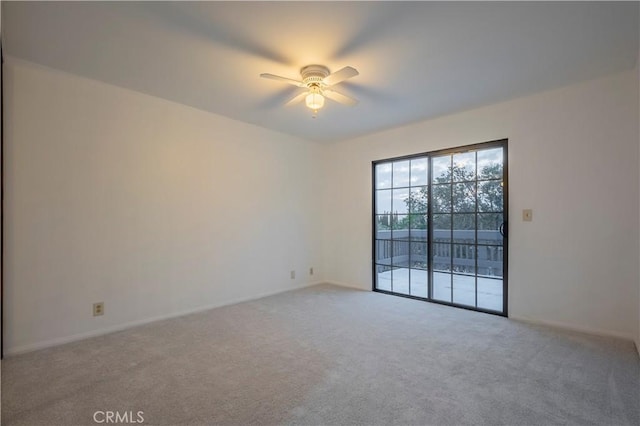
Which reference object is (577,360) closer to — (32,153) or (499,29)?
(499,29)

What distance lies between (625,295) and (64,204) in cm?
521

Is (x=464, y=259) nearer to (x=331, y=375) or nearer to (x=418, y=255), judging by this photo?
(x=418, y=255)

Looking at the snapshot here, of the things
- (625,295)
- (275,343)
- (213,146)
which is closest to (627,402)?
(625,295)

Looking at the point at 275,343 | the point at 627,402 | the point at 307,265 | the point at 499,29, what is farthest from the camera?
the point at 307,265

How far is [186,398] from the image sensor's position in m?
1.92

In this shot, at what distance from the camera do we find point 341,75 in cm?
246

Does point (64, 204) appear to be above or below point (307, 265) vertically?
above

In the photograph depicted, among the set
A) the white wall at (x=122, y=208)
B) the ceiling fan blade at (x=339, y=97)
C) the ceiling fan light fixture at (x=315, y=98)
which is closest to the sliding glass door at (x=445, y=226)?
the white wall at (x=122, y=208)

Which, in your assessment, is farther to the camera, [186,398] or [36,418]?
[186,398]

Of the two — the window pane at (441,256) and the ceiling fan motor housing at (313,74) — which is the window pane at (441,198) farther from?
the ceiling fan motor housing at (313,74)

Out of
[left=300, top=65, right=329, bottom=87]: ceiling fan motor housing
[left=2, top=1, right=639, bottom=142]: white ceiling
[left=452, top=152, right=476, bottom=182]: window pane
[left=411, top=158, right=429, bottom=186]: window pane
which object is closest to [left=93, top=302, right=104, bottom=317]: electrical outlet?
[left=2, top=1, right=639, bottom=142]: white ceiling

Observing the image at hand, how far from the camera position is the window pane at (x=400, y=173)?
4.48m

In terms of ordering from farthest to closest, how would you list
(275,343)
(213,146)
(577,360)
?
1. (213,146)
2. (275,343)
3. (577,360)

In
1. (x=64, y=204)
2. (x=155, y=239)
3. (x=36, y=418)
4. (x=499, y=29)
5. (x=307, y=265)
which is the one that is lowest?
(x=36, y=418)
